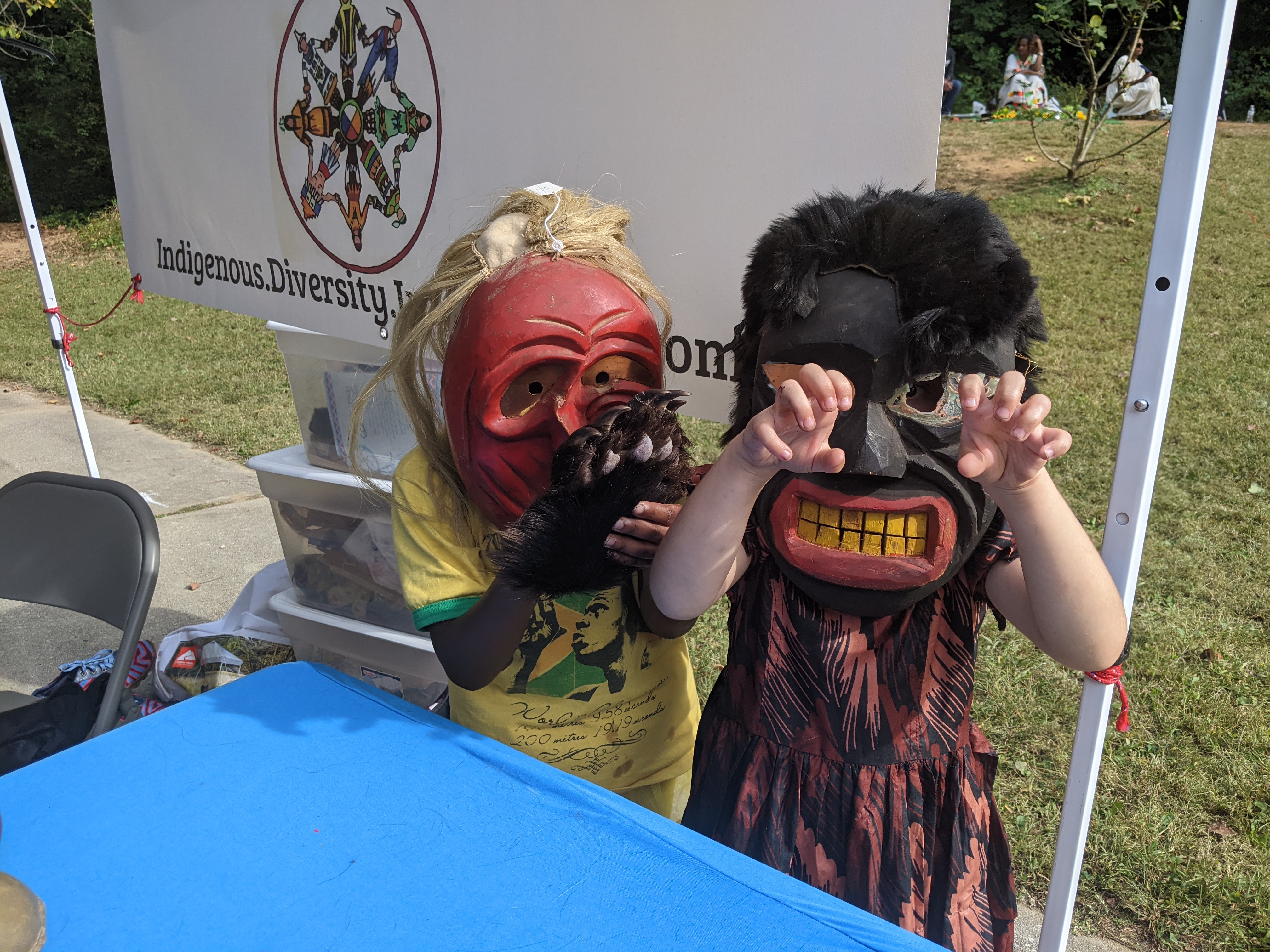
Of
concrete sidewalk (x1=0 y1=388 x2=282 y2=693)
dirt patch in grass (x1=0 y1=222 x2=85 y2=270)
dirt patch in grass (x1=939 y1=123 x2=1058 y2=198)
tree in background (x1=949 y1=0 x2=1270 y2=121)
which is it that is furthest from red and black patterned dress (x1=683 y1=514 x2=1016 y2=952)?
dirt patch in grass (x1=0 y1=222 x2=85 y2=270)

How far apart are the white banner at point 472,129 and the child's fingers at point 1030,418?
21.0 inches

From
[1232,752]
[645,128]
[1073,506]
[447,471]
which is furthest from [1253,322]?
[447,471]

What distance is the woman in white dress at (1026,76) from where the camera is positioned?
36.0 feet

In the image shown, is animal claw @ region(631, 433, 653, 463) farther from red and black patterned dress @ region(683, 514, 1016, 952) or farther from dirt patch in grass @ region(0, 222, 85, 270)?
dirt patch in grass @ region(0, 222, 85, 270)

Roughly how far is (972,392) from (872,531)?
0.23 metres

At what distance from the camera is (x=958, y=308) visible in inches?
42.8

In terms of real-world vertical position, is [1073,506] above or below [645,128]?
below

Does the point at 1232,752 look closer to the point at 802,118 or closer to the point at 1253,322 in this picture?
the point at 802,118

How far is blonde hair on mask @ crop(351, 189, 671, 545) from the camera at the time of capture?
4.51ft

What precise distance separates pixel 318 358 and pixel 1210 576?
330 centimetres

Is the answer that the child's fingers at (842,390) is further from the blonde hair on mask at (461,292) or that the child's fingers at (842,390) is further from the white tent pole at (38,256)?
the white tent pole at (38,256)

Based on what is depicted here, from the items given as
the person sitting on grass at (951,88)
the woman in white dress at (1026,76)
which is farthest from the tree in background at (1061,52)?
the person sitting on grass at (951,88)

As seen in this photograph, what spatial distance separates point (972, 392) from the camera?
3.19 ft

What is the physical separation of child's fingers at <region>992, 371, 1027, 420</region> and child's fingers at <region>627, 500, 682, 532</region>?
18.0 inches
